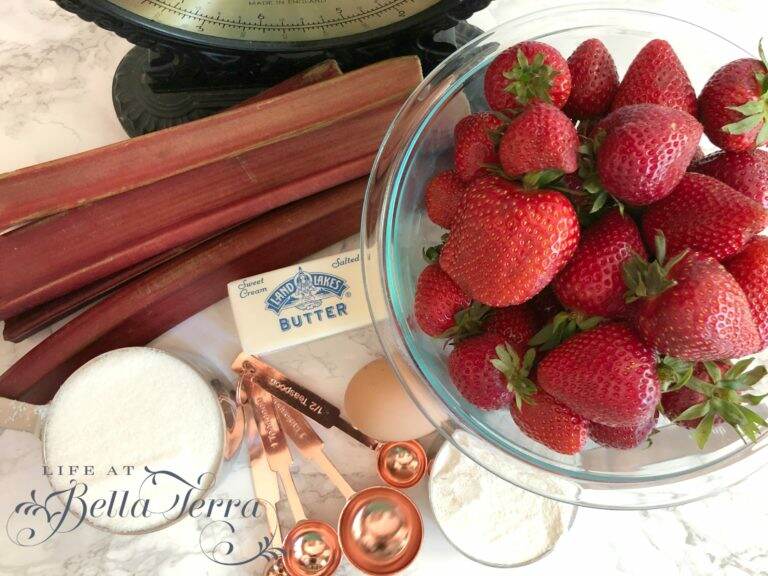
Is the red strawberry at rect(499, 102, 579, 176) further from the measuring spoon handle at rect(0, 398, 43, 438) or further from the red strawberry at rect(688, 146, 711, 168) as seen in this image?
the measuring spoon handle at rect(0, 398, 43, 438)

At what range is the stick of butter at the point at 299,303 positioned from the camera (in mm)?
717

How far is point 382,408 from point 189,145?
0.35 m

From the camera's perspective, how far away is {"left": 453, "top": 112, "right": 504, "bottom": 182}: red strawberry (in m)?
0.57

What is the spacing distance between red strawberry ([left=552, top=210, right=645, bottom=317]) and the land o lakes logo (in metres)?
0.28

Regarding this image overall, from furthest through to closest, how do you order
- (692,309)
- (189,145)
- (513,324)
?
(189,145)
(513,324)
(692,309)

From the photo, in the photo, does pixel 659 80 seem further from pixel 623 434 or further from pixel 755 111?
pixel 623 434

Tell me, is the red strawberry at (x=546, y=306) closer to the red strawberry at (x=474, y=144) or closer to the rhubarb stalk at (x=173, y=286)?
the red strawberry at (x=474, y=144)

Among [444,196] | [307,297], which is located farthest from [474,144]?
[307,297]

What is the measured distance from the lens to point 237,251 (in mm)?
711

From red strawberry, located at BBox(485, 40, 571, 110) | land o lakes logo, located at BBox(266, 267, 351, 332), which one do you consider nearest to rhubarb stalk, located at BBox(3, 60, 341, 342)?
land o lakes logo, located at BBox(266, 267, 351, 332)

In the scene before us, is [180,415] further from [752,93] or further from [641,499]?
[752,93]

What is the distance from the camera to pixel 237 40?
25.2 inches

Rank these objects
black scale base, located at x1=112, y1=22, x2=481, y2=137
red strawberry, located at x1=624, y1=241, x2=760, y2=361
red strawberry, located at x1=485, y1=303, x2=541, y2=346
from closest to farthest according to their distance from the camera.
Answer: red strawberry, located at x1=624, y1=241, x2=760, y2=361, red strawberry, located at x1=485, y1=303, x2=541, y2=346, black scale base, located at x1=112, y1=22, x2=481, y2=137

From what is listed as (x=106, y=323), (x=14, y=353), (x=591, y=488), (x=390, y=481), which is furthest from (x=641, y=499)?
(x=14, y=353)
